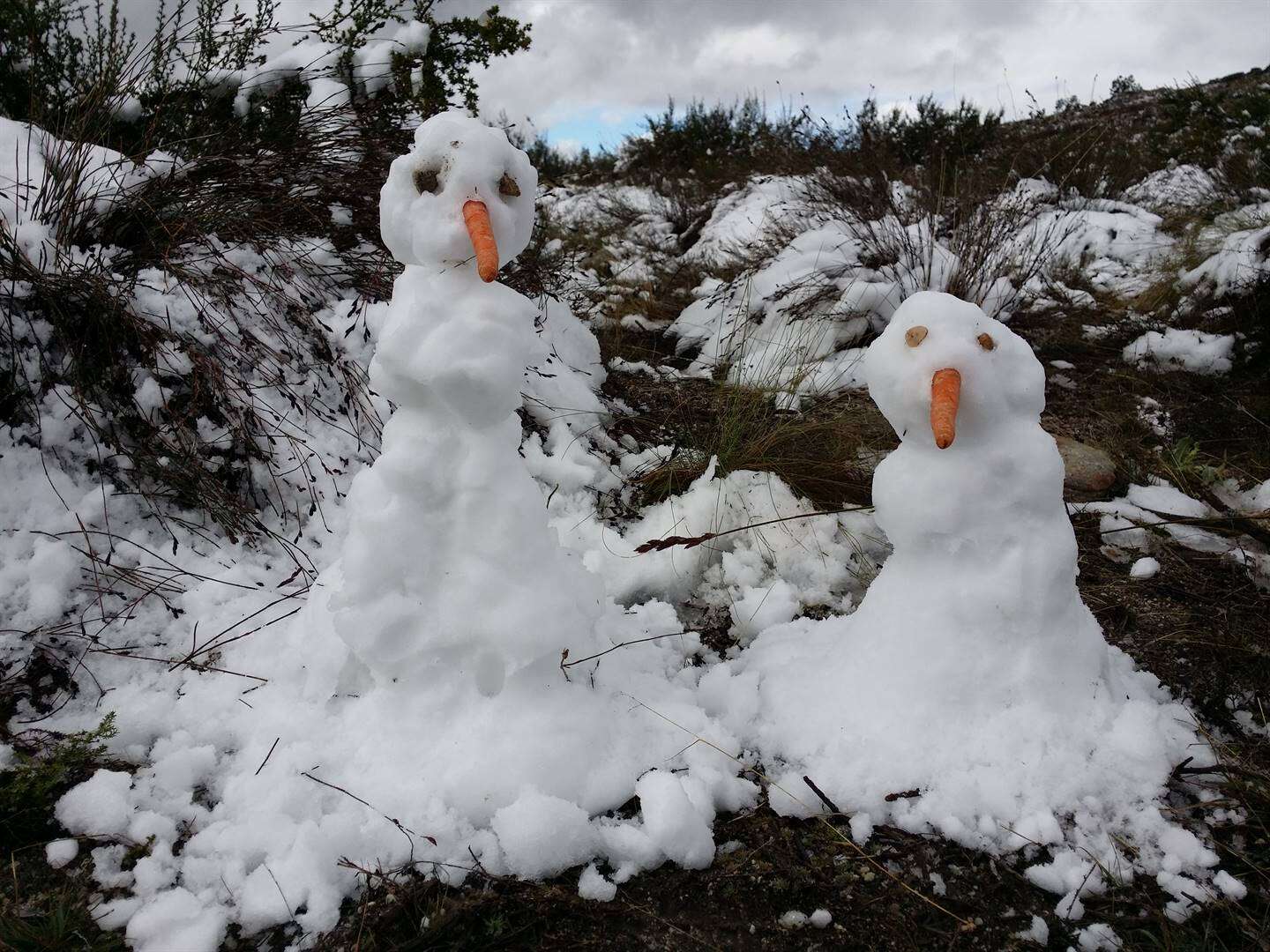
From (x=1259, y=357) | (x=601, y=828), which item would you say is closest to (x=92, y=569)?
(x=601, y=828)

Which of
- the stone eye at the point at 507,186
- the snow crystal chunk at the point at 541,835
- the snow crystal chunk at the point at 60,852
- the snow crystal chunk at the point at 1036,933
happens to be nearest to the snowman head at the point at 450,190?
the stone eye at the point at 507,186

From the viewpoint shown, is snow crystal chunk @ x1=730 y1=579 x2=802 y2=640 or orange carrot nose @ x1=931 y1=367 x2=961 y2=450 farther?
snow crystal chunk @ x1=730 y1=579 x2=802 y2=640

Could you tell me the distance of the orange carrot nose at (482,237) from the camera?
1486mm

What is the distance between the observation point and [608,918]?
4.92 ft

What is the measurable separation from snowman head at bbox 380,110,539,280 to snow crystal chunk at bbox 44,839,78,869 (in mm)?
1378

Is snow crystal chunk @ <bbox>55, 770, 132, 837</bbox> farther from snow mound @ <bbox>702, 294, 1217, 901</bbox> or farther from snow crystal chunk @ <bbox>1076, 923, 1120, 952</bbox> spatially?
snow crystal chunk @ <bbox>1076, 923, 1120, 952</bbox>

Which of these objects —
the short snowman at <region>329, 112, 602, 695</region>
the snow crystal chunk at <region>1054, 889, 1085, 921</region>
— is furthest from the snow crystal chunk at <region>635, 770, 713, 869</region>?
the snow crystal chunk at <region>1054, 889, 1085, 921</region>

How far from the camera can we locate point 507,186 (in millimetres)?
1648

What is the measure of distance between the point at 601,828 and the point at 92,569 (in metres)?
1.60

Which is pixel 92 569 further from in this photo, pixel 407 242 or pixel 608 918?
pixel 608 918

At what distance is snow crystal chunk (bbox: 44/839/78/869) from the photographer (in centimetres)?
154

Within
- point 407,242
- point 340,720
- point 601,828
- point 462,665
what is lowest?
point 601,828

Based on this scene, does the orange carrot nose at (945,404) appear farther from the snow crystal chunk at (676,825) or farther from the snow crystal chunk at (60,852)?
the snow crystal chunk at (60,852)

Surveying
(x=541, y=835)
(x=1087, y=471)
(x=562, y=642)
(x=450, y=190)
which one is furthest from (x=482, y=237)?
(x=1087, y=471)
